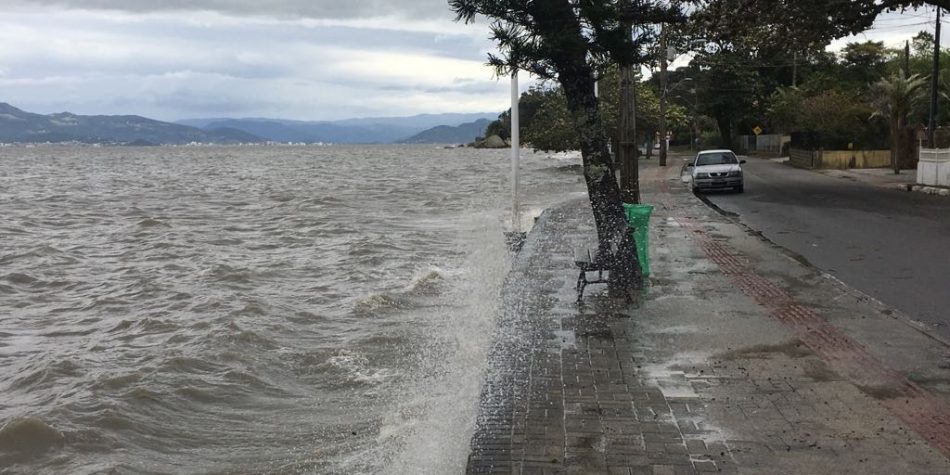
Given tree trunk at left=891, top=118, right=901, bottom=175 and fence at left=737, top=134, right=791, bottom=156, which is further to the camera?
fence at left=737, top=134, right=791, bottom=156

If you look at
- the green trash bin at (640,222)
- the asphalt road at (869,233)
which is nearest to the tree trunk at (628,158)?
the green trash bin at (640,222)

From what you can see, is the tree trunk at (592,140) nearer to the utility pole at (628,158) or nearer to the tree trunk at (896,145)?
the utility pole at (628,158)

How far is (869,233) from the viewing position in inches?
575

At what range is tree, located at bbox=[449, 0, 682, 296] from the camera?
7.68m

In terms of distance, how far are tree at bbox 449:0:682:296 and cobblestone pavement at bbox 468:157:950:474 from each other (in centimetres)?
155

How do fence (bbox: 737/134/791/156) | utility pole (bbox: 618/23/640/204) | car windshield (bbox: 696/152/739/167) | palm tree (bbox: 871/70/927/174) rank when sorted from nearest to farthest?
utility pole (bbox: 618/23/640/204), car windshield (bbox: 696/152/739/167), palm tree (bbox: 871/70/927/174), fence (bbox: 737/134/791/156)

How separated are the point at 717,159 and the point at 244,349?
21286mm

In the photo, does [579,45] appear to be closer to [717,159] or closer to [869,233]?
[869,233]

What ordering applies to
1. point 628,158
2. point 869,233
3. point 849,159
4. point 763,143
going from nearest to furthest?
point 628,158
point 869,233
point 849,159
point 763,143

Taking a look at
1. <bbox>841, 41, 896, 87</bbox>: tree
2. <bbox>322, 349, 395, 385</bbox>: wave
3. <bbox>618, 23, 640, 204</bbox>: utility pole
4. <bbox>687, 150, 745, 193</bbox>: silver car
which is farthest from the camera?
<bbox>841, 41, 896, 87</bbox>: tree

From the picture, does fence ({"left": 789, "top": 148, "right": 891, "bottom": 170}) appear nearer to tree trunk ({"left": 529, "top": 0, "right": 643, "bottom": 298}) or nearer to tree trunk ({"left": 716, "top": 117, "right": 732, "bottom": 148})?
tree trunk ({"left": 716, "top": 117, "right": 732, "bottom": 148})

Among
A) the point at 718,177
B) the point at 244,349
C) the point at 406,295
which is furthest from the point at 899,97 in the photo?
the point at 244,349

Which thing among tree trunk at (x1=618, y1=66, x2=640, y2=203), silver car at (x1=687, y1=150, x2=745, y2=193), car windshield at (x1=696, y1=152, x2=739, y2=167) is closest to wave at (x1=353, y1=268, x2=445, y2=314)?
tree trunk at (x1=618, y1=66, x2=640, y2=203)

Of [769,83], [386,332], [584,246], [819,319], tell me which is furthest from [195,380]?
[769,83]
